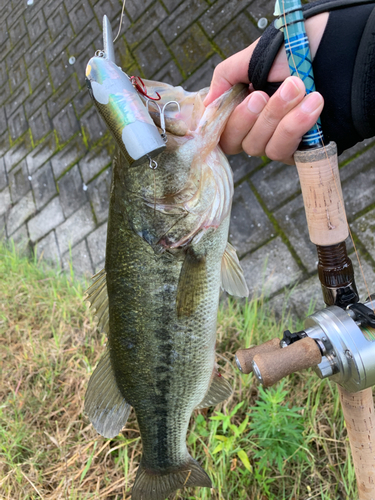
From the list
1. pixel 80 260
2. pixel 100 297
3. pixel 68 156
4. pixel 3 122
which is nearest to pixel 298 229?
pixel 100 297

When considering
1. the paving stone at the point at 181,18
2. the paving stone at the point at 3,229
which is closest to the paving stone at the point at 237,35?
the paving stone at the point at 181,18

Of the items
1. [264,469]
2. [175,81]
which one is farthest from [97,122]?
[264,469]

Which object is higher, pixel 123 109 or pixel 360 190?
pixel 123 109

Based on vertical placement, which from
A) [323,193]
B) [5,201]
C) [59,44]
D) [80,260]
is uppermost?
[59,44]

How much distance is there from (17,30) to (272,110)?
5483 millimetres

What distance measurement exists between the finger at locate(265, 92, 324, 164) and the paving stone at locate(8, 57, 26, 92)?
15.8 ft

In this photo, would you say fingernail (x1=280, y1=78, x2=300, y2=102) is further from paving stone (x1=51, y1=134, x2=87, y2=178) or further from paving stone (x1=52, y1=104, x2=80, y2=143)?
paving stone (x1=52, y1=104, x2=80, y2=143)

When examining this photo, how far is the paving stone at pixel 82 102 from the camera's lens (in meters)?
4.11

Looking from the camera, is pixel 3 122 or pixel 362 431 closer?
pixel 362 431

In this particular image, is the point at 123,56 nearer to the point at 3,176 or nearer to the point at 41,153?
the point at 41,153

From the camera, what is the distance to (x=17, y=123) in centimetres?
482

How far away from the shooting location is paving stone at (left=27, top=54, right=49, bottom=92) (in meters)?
4.68

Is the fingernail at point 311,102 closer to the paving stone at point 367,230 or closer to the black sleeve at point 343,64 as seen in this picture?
the black sleeve at point 343,64

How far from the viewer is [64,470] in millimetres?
2123
